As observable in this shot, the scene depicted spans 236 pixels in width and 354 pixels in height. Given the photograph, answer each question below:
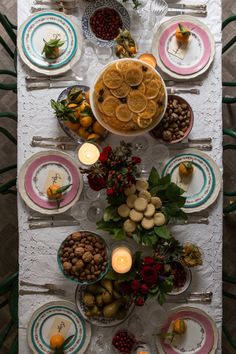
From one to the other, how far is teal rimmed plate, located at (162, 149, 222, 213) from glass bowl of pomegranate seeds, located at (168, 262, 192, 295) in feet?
0.76

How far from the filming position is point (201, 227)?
186 cm

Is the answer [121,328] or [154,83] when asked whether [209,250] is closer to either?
[121,328]

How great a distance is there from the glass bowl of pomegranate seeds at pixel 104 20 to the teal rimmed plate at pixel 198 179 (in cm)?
57

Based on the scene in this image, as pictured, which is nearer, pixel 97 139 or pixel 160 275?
pixel 160 275

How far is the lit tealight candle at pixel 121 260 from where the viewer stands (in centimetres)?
166

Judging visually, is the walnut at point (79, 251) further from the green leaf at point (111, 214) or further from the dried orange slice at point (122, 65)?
the dried orange slice at point (122, 65)

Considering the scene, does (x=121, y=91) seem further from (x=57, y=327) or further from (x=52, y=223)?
(x=57, y=327)

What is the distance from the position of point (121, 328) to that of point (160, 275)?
319 millimetres

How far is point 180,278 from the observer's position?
1.80m

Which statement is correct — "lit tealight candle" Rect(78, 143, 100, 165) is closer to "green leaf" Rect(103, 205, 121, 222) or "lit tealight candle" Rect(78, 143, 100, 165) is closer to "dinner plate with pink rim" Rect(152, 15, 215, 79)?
"green leaf" Rect(103, 205, 121, 222)

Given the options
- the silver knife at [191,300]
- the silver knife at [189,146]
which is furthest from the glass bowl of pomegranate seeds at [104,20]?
the silver knife at [191,300]

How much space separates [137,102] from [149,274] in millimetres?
619

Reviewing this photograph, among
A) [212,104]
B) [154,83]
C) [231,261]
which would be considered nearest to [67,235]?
[154,83]

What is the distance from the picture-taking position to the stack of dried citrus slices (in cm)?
171
